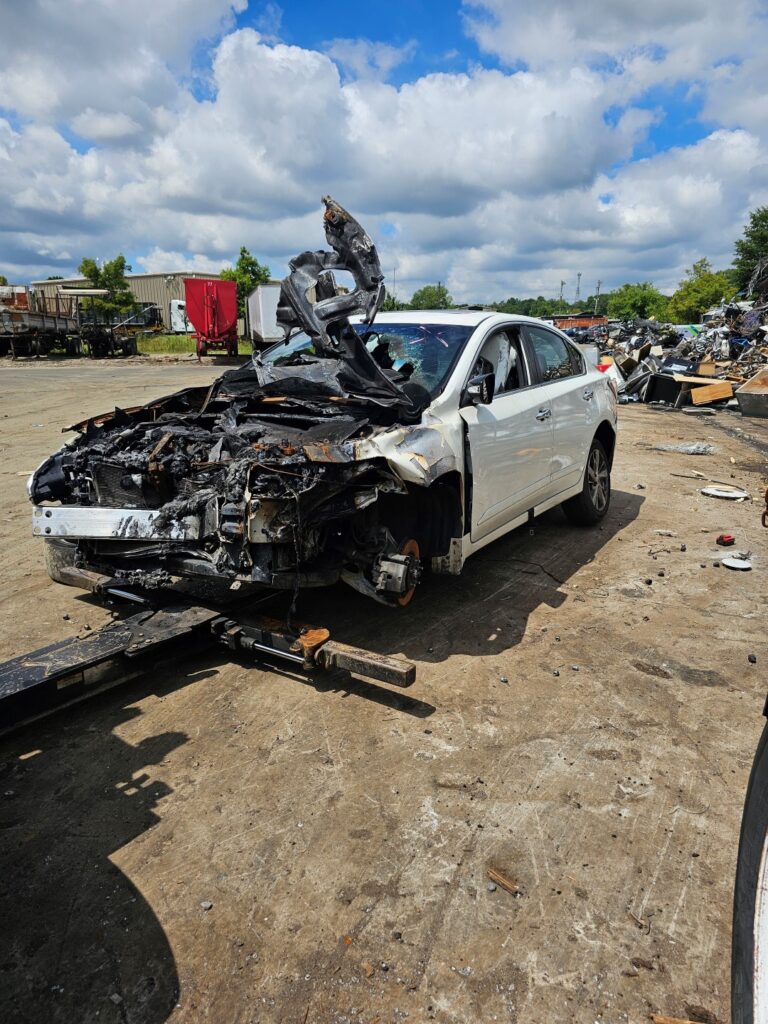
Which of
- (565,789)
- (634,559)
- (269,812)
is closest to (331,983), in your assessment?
(269,812)

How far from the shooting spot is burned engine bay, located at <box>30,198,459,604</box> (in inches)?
132

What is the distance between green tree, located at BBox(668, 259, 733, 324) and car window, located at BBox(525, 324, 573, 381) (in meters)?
61.4

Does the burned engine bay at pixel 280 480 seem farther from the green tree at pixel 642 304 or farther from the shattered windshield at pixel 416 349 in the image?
the green tree at pixel 642 304

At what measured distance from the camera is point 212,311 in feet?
85.3

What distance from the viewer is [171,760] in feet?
9.74

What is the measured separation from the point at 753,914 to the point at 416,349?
12.3 feet

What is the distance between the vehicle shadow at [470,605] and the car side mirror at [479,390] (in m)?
1.35

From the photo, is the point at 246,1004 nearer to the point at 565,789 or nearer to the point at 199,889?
the point at 199,889

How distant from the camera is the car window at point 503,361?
456 cm

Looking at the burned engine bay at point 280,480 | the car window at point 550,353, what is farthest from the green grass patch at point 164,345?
the burned engine bay at point 280,480

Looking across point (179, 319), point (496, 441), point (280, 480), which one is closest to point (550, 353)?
point (496, 441)

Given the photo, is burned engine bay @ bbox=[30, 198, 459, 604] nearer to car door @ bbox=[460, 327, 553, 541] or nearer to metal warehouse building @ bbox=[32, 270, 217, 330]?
car door @ bbox=[460, 327, 553, 541]

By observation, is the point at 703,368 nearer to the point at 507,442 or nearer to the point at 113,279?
the point at 507,442

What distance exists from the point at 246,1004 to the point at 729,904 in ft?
5.16
